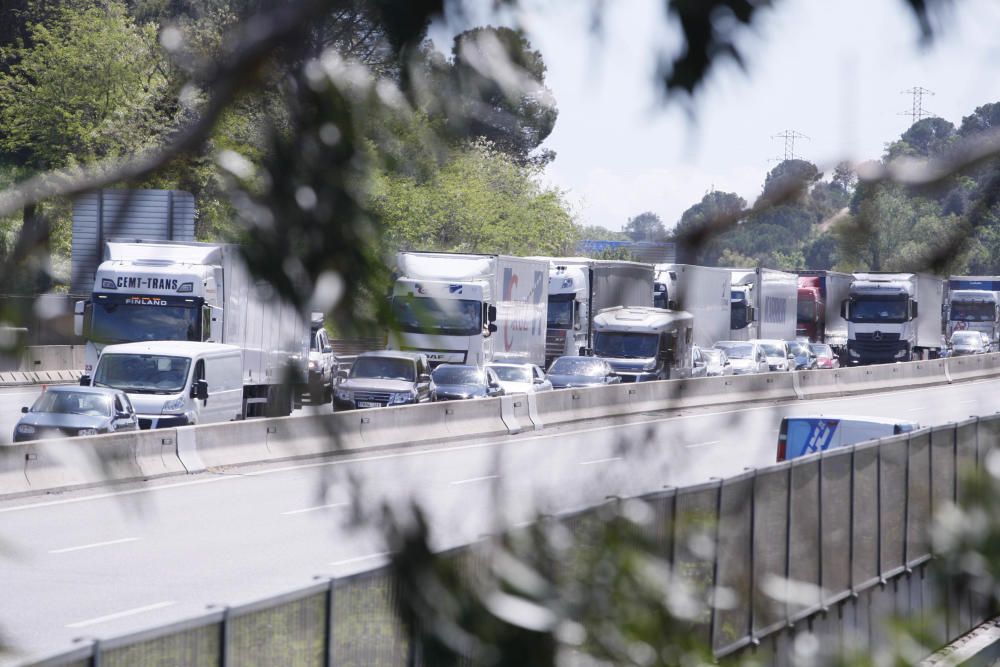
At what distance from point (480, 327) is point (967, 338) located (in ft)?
97.4

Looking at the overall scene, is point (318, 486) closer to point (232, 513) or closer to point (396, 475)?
point (396, 475)

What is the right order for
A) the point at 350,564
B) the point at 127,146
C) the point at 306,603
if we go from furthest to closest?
1. the point at 350,564
2. the point at 306,603
3. the point at 127,146

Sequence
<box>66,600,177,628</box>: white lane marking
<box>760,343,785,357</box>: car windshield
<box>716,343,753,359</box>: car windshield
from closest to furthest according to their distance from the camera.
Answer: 1. <box>66,600,177,628</box>: white lane marking
2. <box>716,343,753,359</box>: car windshield
3. <box>760,343,785,357</box>: car windshield

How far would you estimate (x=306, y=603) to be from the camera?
591 cm

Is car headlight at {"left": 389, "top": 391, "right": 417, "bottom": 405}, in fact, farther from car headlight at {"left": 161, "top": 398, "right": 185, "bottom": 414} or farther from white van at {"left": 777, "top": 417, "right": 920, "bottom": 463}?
white van at {"left": 777, "top": 417, "right": 920, "bottom": 463}

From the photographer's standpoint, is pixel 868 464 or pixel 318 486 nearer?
pixel 318 486

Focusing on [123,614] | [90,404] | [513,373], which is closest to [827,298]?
[123,614]

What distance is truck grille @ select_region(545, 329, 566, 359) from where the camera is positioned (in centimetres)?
3575

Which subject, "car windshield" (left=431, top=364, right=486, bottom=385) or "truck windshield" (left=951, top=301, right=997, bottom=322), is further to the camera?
"car windshield" (left=431, top=364, right=486, bottom=385)

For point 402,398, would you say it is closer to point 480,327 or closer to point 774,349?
point 480,327

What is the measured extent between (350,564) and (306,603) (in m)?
6.60

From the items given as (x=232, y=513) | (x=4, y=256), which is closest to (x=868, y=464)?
(x=232, y=513)

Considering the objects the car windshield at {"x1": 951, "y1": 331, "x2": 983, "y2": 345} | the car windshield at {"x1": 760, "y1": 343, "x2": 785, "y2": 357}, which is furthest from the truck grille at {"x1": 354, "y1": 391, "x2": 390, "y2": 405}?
the car windshield at {"x1": 951, "y1": 331, "x2": 983, "y2": 345}

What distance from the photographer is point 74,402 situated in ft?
55.2
